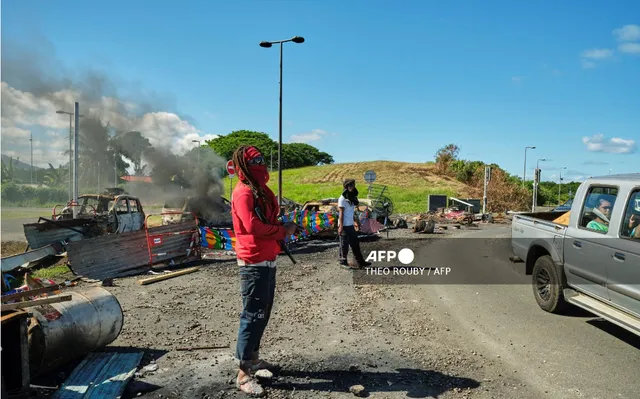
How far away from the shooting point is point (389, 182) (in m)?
48.0

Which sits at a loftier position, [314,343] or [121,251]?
[121,251]

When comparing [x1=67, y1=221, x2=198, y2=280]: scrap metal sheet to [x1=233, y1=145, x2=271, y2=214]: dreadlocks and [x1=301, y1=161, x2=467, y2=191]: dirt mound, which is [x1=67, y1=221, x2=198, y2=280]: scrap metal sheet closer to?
[x1=233, y1=145, x2=271, y2=214]: dreadlocks

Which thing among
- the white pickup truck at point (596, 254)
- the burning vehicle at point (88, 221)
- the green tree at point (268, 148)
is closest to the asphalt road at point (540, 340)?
the white pickup truck at point (596, 254)

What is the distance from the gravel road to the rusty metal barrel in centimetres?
54

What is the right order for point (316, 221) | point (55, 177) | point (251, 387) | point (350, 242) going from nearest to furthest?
point (251, 387)
point (350, 242)
point (316, 221)
point (55, 177)

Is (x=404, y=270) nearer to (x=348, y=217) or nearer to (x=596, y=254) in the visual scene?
(x=348, y=217)

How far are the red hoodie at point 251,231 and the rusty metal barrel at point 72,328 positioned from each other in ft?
5.86

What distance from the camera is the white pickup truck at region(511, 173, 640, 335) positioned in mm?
4383

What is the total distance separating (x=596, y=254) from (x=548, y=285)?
1211mm

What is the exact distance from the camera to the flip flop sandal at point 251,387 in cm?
355

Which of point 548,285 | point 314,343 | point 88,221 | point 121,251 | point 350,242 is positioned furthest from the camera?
point 88,221

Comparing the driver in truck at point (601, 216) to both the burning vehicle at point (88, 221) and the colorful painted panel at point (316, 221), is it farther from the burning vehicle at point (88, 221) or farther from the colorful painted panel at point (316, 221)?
the burning vehicle at point (88, 221)

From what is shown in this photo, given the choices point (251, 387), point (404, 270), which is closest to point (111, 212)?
point (404, 270)

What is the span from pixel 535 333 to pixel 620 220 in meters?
1.61
